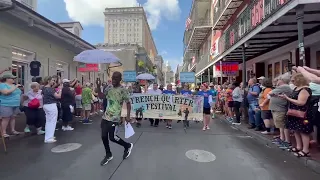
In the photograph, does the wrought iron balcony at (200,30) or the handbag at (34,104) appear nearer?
the handbag at (34,104)

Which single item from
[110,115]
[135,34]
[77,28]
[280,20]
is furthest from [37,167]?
[135,34]

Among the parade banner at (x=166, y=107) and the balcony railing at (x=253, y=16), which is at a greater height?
the balcony railing at (x=253, y=16)

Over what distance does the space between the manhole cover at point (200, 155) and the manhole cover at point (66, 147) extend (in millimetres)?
2836

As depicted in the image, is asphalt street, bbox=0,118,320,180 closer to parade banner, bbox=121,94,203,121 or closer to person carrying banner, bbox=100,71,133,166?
person carrying banner, bbox=100,71,133,166

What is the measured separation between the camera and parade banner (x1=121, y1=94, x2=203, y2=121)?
10.8 m

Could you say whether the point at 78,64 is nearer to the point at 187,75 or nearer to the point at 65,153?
the point at 187,75

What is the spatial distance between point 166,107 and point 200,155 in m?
4.94

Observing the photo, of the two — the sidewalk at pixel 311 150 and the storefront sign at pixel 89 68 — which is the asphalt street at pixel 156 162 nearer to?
the sidewalk at pixel 311 150

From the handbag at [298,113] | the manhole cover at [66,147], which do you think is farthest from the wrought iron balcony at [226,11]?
the manhole cover at [66,147]

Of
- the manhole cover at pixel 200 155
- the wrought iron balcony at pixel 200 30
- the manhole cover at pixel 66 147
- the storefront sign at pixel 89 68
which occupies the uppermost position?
the wrought iron balcony at pixel 200 30

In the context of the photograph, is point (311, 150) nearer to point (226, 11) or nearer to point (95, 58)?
point (95, 58)

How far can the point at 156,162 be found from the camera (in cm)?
561

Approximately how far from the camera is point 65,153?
6.39 metres

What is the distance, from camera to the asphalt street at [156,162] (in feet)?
15.8
